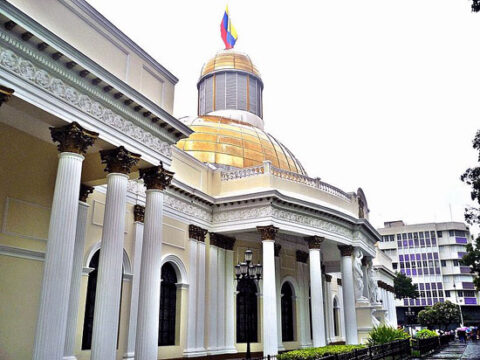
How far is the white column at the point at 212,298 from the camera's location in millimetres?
18875

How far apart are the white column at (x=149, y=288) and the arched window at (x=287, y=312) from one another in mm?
12867

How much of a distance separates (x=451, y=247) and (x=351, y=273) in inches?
2188

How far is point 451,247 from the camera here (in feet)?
234

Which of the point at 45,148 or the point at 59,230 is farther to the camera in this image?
the point at 45,148

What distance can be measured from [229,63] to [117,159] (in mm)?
23990

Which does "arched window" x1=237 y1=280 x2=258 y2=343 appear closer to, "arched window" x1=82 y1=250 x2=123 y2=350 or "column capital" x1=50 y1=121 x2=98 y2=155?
"arched window" x1=82 y1=250 x2=123 y2=350

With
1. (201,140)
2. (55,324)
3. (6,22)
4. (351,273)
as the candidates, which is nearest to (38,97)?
(6,22)

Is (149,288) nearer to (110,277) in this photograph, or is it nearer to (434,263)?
(110,277)

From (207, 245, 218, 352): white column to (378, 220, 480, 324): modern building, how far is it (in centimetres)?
5837

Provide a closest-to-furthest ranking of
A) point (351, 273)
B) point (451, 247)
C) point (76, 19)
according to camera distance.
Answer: point (76, 19), point (351, 273), point (451, 247)

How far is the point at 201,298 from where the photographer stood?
18.9 meters

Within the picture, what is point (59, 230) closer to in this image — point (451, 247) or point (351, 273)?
point (351, 273)

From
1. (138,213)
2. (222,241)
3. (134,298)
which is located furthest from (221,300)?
(138,213)

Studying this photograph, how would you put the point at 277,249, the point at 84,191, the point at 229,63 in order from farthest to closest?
1. the point at 229,63
2. the point at 277,249
3. the point at 84,191
